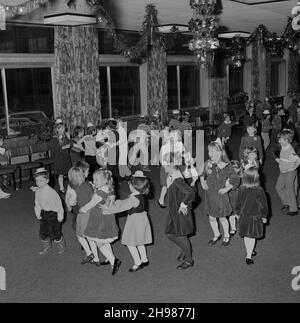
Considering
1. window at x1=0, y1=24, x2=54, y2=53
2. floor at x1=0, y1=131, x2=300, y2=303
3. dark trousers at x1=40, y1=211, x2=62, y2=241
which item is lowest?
floor at x1=0, y1=131, x2=300, y2=303

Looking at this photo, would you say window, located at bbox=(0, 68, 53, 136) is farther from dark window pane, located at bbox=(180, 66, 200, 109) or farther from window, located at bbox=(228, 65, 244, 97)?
window, located at bbox=(228, 65, 244, 97)

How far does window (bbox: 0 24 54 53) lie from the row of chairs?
9.00 ft

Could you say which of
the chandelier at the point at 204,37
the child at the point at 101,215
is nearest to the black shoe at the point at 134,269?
the child at the point at 101,215

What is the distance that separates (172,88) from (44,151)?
25.7 ft

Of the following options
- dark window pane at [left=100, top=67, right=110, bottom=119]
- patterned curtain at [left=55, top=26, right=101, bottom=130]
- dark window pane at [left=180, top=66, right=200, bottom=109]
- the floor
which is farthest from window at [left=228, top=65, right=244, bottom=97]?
the floor

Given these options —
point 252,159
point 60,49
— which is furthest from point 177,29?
point 252,159

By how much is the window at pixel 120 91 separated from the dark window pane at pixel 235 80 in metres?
6.32

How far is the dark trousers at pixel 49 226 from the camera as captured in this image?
238 inches

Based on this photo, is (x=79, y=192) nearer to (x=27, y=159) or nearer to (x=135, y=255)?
(x=135, y=255)

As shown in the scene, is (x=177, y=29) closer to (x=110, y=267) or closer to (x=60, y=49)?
(x=60, y=49)

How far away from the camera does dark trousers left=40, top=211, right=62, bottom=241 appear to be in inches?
238

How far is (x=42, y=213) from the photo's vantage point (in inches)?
239

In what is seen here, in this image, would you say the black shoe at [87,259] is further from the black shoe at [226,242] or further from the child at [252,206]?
the child at [252,206]
